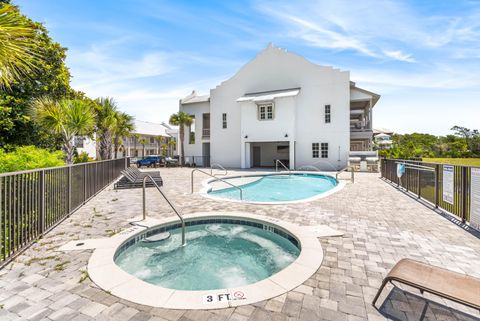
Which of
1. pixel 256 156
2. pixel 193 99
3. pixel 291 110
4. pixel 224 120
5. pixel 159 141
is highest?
pixel 193 99

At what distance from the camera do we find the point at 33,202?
4.34 m

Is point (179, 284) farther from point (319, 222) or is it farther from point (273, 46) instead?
point (273, 46)

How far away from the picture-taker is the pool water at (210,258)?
3664 millimetres

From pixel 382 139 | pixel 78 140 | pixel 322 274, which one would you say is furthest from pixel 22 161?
pixel 382 139

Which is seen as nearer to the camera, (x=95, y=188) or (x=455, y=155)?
(x=95, y=188)

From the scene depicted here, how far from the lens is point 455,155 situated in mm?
39469

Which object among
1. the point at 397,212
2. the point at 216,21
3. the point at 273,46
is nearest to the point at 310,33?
the point at 216,21

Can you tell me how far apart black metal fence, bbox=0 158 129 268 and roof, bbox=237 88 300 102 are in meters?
17.1

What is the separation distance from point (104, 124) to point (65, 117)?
19.6 feet

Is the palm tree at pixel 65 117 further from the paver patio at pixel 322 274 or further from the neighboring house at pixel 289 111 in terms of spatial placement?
the neighboring house at pixel 289 111

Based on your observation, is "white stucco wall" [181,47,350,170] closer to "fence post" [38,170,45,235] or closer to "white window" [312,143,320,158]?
"white window" [312,143,320,158]

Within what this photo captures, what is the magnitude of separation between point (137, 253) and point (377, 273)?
4.26 metres

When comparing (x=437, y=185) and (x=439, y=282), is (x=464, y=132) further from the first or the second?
(x=439, y=282)

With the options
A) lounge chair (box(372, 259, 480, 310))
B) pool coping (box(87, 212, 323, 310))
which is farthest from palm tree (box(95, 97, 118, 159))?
lounge chair (box(372, 259, 480, 310))
